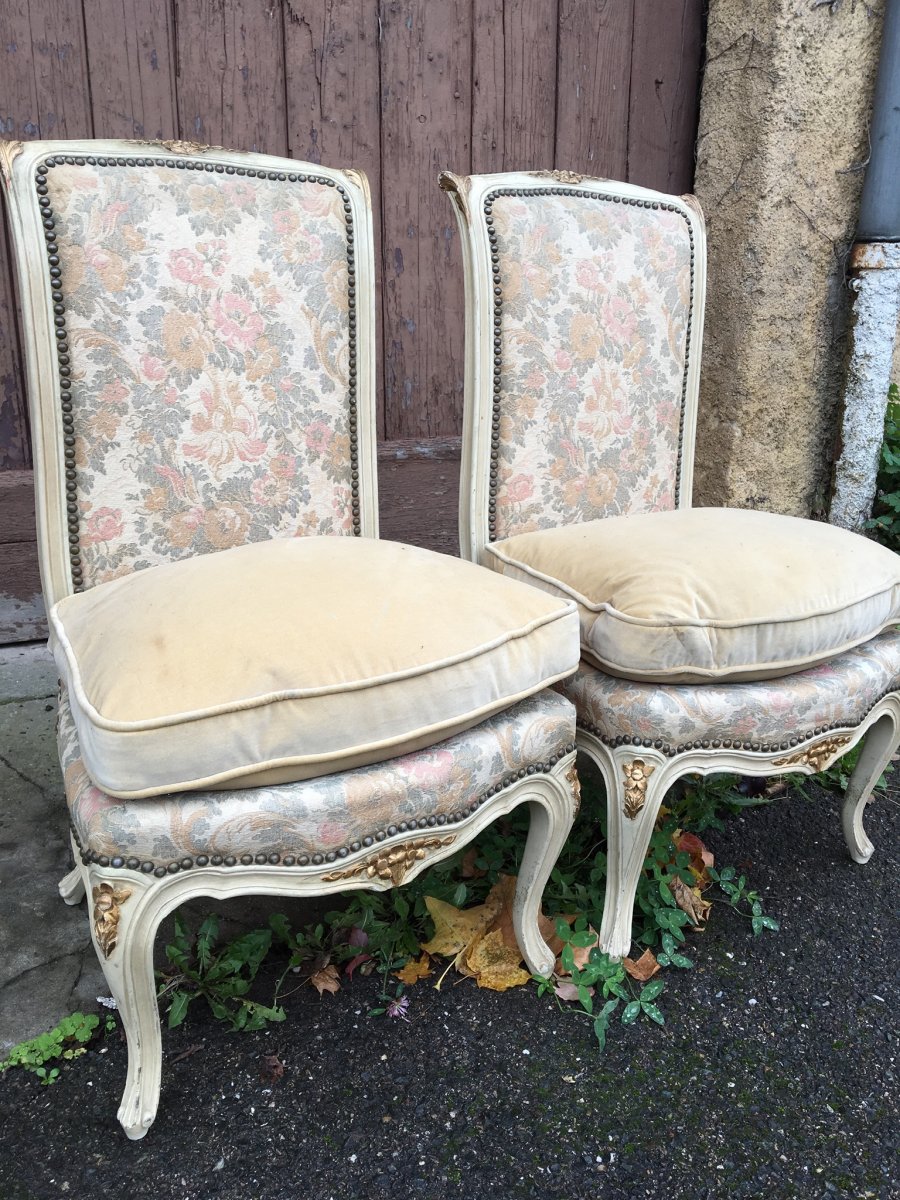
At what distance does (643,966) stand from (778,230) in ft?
5.77

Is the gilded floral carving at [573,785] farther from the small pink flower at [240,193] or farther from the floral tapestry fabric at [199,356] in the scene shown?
the small pink flower at [240,193]

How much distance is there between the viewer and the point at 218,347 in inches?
53.7

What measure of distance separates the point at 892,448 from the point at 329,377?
177 centimetres

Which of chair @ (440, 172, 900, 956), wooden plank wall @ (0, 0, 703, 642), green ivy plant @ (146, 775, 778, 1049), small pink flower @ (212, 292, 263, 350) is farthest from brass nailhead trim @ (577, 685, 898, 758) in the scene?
wooden plank wall @ (0, 0, 703, 642)

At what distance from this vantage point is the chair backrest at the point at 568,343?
1.53 m

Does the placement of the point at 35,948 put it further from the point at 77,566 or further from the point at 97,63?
the point at 97,63

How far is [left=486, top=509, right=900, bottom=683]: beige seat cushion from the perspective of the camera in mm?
1259

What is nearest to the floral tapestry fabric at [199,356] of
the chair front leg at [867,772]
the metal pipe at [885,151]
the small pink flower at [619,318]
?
the small pink flower at [619,318]

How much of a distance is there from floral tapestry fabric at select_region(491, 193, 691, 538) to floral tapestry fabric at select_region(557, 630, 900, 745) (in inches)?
16.0

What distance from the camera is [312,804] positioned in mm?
1028

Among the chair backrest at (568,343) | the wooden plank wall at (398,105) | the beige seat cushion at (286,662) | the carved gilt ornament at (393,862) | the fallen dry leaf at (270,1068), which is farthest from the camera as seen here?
the wooden plank wall at (398,105)

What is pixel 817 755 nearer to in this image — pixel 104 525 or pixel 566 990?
pixel 566 990

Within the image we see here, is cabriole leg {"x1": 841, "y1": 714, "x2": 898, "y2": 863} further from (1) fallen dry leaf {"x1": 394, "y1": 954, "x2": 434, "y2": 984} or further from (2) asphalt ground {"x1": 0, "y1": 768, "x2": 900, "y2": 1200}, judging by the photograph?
(1) fallen dry leaf {"x1": 394, "y1": 954, "x2": 434, "y2": 984}

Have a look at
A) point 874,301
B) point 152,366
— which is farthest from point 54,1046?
point 874,301
